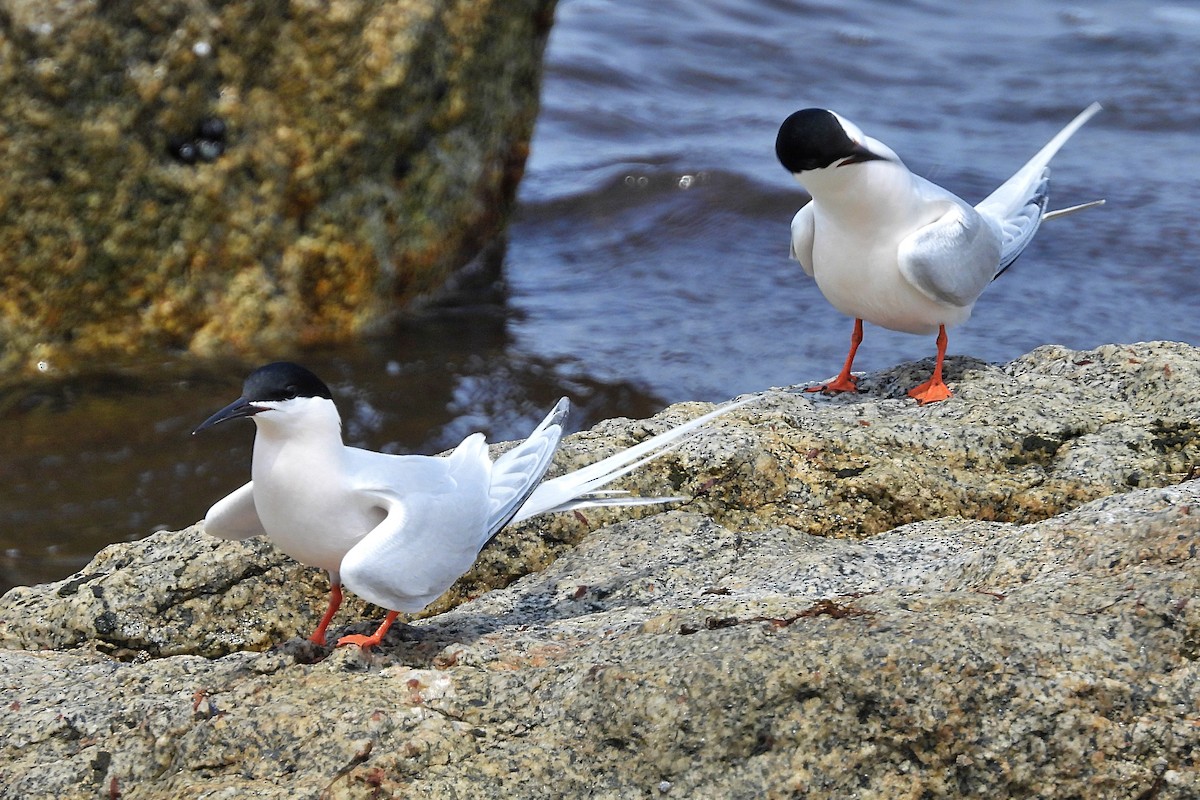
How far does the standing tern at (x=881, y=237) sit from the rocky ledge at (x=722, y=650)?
826 mm

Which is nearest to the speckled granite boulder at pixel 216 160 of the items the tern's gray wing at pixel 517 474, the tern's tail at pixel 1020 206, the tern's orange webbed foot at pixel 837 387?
the tern's tail at pixel 1020 206

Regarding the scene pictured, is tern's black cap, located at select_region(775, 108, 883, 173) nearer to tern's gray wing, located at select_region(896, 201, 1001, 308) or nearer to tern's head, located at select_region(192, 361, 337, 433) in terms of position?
tern's gray wing, located at select_region(896, 201, 1001, 308)

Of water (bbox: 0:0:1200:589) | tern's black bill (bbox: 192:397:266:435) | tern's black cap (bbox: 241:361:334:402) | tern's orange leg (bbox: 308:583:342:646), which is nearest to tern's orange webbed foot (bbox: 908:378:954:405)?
tern's orange leg (bbox: 308:583:342:646)

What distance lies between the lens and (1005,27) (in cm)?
1484

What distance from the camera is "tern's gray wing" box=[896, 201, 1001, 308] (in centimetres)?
471

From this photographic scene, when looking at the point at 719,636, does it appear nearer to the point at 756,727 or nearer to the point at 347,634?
the point at 756,727

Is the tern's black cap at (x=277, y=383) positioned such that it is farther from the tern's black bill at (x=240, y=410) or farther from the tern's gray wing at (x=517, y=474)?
the tern's gray wing at (x=517, y=474)

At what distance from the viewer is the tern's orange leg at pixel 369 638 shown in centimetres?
302

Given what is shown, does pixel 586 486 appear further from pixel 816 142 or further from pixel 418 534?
pixel 816 142

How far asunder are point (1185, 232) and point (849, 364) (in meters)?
5.57

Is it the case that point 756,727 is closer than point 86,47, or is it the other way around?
point 756,727

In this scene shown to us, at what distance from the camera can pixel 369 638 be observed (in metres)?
3.04

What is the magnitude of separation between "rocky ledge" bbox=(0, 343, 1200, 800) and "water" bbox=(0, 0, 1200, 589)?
2679mm

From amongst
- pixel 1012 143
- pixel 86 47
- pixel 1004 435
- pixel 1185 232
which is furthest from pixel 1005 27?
pixel 1004 435
